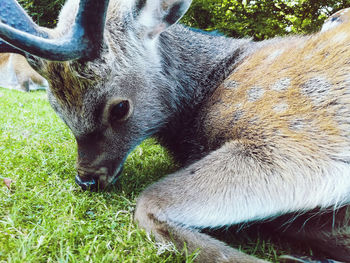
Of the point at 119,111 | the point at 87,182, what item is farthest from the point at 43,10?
the point at 87,182

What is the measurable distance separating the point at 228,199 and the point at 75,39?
126 centimetres

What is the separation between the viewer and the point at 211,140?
2266 mm

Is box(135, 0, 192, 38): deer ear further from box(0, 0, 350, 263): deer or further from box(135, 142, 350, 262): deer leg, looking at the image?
box(135, 142, 350, 262): deer leg

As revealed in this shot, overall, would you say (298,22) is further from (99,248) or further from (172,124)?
(99,248)

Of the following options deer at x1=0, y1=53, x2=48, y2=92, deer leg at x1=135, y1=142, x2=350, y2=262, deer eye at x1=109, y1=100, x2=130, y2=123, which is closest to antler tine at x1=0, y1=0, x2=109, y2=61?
deer eye at x1=109, y1=100, x2=130, y2=123

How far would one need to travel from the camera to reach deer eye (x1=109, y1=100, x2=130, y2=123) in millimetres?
2240

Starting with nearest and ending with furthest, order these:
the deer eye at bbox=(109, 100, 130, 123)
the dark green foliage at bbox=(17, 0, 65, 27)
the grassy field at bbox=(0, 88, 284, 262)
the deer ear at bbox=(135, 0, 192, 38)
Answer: the grassy field at bbox=(0, 88, 284, 262) < the deer eye at bbox=(109, 100, 130, 123) < the deer ear at bbox=(135, 0, 192, 38) < the dark green foliage at bbox=(17, 0, 65, 27)

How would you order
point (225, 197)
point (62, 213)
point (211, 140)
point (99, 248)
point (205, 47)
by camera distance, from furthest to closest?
1. point (205, 47)
2. point (211, 140)
3. point (62, 213)
4. point (225, 197)
5. point (99, 248)

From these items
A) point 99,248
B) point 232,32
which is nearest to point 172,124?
point 99,248

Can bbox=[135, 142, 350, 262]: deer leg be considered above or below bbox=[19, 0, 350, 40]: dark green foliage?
below

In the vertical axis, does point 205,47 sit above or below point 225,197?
above

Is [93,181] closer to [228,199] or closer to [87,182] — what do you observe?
[87,182]

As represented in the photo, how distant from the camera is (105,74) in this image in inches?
83.7

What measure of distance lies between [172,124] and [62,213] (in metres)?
1.12
